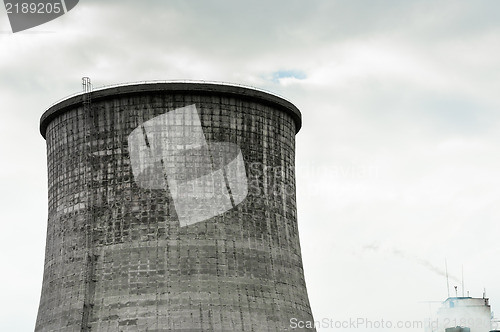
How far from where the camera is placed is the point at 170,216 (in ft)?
90.4

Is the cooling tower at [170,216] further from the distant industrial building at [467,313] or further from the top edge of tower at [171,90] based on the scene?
the distant industrial building at [467,313]

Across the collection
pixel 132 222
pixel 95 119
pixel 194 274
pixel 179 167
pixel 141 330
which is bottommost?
pixel 141 330

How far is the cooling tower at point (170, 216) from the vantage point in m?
27.0

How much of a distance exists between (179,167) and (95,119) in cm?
365

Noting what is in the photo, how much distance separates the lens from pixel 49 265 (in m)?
29.4

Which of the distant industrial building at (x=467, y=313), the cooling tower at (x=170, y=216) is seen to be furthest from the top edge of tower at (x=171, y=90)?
the distant industrial building at (x=467, y=313)

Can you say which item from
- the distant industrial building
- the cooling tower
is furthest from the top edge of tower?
the distant industrial building

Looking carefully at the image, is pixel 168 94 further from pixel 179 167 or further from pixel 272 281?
pixel 272 281

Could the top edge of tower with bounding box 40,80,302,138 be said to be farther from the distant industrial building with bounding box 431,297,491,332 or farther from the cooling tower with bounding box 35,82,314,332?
the distant industrial building with bounding box 431,297,491,332

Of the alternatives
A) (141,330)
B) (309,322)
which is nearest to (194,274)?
(141,330)

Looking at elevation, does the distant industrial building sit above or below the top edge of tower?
below

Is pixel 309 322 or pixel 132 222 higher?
pixel 132 222

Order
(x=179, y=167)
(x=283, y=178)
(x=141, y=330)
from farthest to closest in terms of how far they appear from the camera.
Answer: (x=283, y=178)
(x=179, y=167)
(x=141, y=330)

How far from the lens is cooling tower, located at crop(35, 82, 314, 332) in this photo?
27.0m
